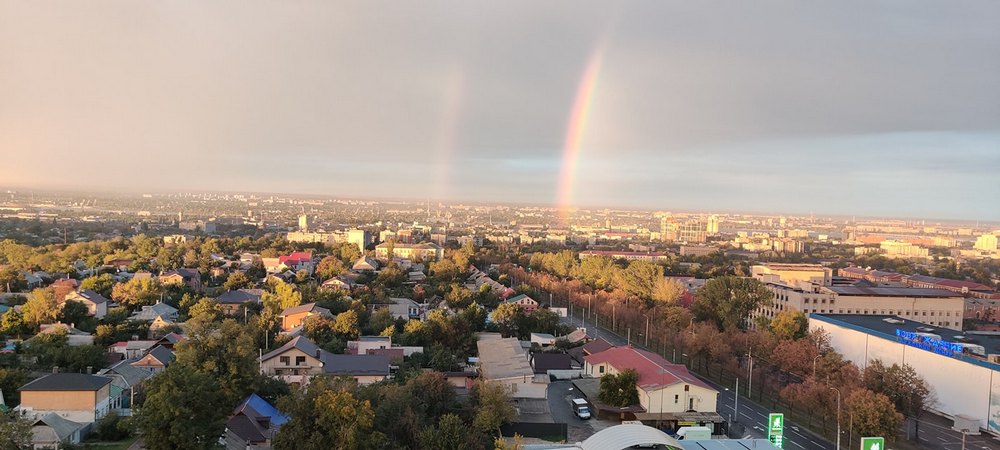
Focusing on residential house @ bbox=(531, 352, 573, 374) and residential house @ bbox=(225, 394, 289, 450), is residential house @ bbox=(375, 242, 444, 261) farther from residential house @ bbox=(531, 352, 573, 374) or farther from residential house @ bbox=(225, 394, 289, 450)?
residential house @ bbox=(225, 394, 289, 450)

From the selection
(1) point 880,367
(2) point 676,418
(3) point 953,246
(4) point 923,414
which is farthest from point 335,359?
(3) point 953,246

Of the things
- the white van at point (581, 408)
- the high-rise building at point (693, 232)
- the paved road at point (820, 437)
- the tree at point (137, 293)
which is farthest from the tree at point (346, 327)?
the high-rise building at point (693, 232)

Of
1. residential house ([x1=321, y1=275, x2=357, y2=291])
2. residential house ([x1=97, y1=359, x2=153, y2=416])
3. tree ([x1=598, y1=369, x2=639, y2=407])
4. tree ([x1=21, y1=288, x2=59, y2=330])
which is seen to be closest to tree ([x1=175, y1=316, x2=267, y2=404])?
residential house ([x1=97, y1=359, x2=153, y2=416])

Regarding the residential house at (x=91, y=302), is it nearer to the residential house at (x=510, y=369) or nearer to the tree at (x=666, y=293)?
the residential house at (x=510, y=369)

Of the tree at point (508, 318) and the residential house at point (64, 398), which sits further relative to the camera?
the tree at point (508, 318)

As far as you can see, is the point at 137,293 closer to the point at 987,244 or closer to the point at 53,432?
the point at 53,432

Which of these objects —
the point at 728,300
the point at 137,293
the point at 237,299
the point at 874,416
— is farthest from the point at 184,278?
the point at 874,416

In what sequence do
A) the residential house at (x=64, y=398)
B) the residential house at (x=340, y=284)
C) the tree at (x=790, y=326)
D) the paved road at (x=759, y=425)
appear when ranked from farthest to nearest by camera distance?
the residential house at (x=340, y=284)
the tree at (x=790, y=326)
the paved road at (x=759, y=425)
the residential house at (x=64, y=398)
